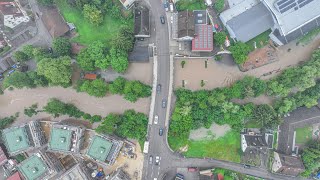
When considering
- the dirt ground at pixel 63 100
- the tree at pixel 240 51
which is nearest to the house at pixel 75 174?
the dirt ground at pixel 63 100

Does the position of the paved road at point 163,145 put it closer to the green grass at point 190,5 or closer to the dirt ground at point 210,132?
the green grass at point 190,5

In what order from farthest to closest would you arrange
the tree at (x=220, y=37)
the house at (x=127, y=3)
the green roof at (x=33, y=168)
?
the house at (x=127, y=3)
the tree at (x=220, y=37)
the green roof at (x=33, y=168)

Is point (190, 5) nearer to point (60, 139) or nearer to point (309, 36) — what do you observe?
point (309, 36)

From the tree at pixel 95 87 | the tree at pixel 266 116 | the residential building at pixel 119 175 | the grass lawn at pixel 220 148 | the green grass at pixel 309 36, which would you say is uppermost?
the green grass at pixel 309 36

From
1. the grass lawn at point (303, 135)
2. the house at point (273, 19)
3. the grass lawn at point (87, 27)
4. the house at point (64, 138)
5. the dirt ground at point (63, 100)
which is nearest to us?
the house at point (273, 19)

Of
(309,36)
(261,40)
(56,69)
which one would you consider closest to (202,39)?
(261,40)

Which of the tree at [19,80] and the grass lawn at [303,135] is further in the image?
the grass lawn at [303,135]

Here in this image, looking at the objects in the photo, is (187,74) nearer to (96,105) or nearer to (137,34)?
(137,34)

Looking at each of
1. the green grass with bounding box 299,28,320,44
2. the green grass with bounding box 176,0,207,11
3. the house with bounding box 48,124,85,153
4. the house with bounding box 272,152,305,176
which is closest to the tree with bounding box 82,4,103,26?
the green grass with bounding box 176,0,207,11
